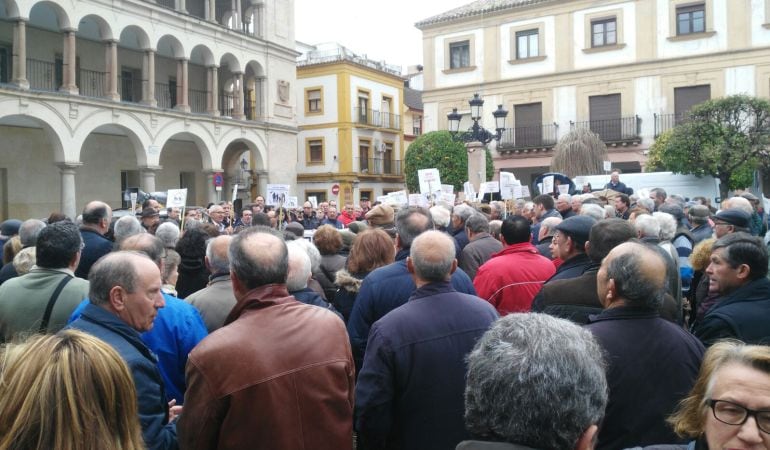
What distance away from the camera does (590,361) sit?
1.89 m

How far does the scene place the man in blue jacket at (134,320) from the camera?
272cm

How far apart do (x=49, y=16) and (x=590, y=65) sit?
23160 millimetres

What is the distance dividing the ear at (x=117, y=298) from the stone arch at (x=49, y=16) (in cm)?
2116

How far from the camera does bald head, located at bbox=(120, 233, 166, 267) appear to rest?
4289 mm

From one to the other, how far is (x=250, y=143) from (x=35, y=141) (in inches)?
344

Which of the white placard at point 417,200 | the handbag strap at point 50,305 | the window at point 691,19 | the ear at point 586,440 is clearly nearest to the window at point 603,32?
the window at point 691,19

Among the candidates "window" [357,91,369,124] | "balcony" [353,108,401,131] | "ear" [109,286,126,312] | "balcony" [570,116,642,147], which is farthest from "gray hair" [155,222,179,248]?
"window" [357,91,369,124]

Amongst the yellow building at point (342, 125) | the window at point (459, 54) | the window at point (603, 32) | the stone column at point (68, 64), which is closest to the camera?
the stone column at point (68, 64)

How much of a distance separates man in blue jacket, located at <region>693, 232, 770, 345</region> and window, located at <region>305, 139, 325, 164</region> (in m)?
37.4

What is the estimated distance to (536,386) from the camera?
5.83 ft

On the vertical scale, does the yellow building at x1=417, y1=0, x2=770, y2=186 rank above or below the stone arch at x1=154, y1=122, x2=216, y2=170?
above

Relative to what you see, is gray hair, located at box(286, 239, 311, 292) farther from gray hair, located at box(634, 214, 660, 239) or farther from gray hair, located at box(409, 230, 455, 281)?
gray hair, located at box(634, 214, 660, 239)

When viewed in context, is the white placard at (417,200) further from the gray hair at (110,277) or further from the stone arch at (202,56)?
the stone arch at (202,56)

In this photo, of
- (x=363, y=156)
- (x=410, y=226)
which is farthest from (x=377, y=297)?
(x=363, y=156)
